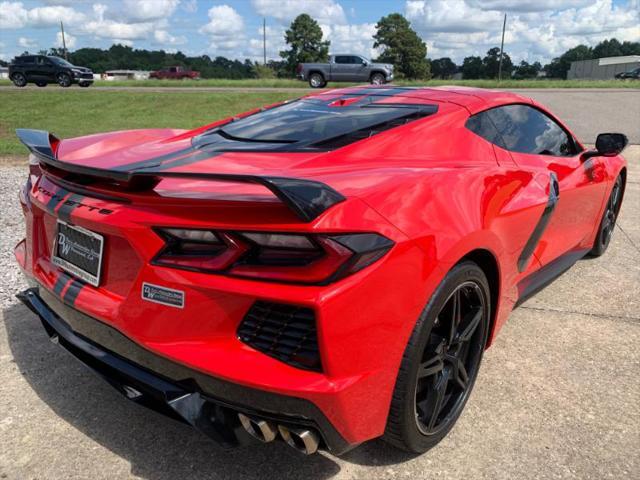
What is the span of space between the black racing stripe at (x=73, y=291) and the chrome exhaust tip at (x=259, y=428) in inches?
31.5

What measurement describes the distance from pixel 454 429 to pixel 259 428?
41.0 inches

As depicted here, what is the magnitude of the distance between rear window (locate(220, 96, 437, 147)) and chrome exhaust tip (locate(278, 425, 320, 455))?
49.2 inches

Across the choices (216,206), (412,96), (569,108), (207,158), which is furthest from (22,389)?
(569,108)

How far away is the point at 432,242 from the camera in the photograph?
6.34ft

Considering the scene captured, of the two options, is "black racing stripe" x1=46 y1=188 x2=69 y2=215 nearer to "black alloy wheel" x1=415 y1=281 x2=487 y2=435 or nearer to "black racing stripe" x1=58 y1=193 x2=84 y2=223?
"black racing stripe" x1=58 y1=193 x2=84 y2=223

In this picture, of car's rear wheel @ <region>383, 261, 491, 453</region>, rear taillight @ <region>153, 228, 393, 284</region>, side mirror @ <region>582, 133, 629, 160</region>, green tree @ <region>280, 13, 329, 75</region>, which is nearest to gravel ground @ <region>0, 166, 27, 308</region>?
rear taillight @ <region>153, 228, 393, 284</region>

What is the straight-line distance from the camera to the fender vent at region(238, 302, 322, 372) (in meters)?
1.68

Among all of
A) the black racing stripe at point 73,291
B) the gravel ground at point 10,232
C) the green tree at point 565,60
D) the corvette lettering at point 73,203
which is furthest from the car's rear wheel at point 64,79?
the green tree at point 565,60

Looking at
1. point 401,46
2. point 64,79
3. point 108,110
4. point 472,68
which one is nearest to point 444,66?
point 472,68

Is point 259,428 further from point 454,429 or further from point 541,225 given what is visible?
point 541,225

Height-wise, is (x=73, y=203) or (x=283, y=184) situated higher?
(x=283, y=184)

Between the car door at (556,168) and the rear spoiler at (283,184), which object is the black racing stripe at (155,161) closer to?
the rear spoiler at (283,184)

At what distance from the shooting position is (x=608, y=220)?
15.3 feet

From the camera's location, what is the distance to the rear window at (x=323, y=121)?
102 inches
